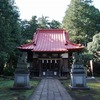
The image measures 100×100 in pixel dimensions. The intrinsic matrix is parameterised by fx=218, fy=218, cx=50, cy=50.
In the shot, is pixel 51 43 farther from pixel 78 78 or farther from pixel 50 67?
pixel 78 78

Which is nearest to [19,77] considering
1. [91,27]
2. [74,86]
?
[74,86]

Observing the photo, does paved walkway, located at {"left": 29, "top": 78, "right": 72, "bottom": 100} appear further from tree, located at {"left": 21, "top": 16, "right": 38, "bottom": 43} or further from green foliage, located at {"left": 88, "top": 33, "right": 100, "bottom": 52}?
tree, located at {"left": 21, "top": 16, "right": 38, "bottom": 43}

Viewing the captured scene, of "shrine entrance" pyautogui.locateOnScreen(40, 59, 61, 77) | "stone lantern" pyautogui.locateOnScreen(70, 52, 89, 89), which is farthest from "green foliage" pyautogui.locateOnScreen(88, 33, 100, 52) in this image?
"stone lantern" pyautogui.locateOnScreen(70, 52, 89, 89)

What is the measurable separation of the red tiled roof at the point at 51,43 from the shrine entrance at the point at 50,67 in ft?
5.17

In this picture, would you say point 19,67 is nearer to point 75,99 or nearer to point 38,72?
point 75,99

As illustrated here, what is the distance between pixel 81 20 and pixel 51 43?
50.3 feet

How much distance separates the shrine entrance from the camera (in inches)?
1068

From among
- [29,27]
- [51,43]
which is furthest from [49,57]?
[29,27]

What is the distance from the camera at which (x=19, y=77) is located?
14281mm

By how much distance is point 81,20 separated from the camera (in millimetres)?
42406

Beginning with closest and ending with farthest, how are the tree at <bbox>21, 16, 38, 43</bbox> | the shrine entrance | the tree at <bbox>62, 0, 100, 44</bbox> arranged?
the shrine entrance, the tree at <bbox>62, 0, 100, 44</bbox>, the tree at <bbox>21, 16, 38, 43</bbox>

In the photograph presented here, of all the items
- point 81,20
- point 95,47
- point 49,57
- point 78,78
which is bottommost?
A: point 78,78

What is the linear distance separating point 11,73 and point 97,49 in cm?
1211

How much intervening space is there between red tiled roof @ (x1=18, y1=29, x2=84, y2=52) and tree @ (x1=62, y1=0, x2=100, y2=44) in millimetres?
10849
